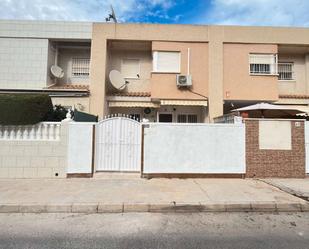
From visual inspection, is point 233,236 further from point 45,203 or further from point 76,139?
point 76,139

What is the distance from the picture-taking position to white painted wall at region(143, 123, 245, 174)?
35.7 ft

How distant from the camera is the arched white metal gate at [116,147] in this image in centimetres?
1091

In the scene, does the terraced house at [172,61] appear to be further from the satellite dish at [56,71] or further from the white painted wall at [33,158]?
the white painted wall at [33,158]

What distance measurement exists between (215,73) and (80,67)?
944cm

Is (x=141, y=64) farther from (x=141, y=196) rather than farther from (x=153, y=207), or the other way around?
(x=153, y=207)

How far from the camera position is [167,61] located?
17.8 meters

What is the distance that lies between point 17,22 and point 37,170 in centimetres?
1229

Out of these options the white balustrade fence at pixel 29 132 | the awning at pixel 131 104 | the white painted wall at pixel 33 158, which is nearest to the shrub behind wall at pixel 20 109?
the white balustrade fence at pixel 29 132

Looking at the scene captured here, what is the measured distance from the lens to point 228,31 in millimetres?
17891

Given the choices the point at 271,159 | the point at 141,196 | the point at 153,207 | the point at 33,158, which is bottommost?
the point at 153,207

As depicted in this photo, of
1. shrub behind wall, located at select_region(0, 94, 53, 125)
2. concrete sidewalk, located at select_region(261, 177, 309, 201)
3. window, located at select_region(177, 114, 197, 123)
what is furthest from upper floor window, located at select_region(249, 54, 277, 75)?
shrub behind wall, located at select_region(0, 94, 53, 125)

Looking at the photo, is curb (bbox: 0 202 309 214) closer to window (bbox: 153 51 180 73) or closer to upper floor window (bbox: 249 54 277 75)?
window (bbox: 153 51 180 73)

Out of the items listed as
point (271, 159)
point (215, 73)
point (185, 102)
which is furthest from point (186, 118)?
point (271, 159)

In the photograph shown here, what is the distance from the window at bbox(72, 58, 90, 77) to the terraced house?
4.05ft
